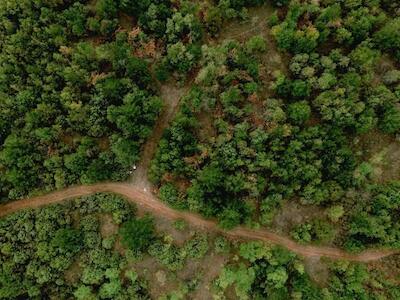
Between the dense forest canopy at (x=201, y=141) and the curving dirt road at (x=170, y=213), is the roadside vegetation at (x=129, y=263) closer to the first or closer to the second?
the dense forest canopy at (x=201, y=141)

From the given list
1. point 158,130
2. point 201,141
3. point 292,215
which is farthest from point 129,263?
point 292,215

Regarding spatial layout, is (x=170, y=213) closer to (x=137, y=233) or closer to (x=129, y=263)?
(x=137, y=233)

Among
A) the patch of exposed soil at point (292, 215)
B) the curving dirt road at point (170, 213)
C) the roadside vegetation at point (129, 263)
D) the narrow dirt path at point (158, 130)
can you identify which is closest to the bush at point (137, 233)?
the roadside vegetation at point (129, 263)

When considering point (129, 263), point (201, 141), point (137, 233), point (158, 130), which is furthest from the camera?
point (158, 130)

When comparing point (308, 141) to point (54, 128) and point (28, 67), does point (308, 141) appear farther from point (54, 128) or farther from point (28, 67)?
point (28, 67)

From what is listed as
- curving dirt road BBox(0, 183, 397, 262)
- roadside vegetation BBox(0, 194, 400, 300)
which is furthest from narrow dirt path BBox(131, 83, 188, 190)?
roadside vegetation BBox(0, 194, 400, 300)
